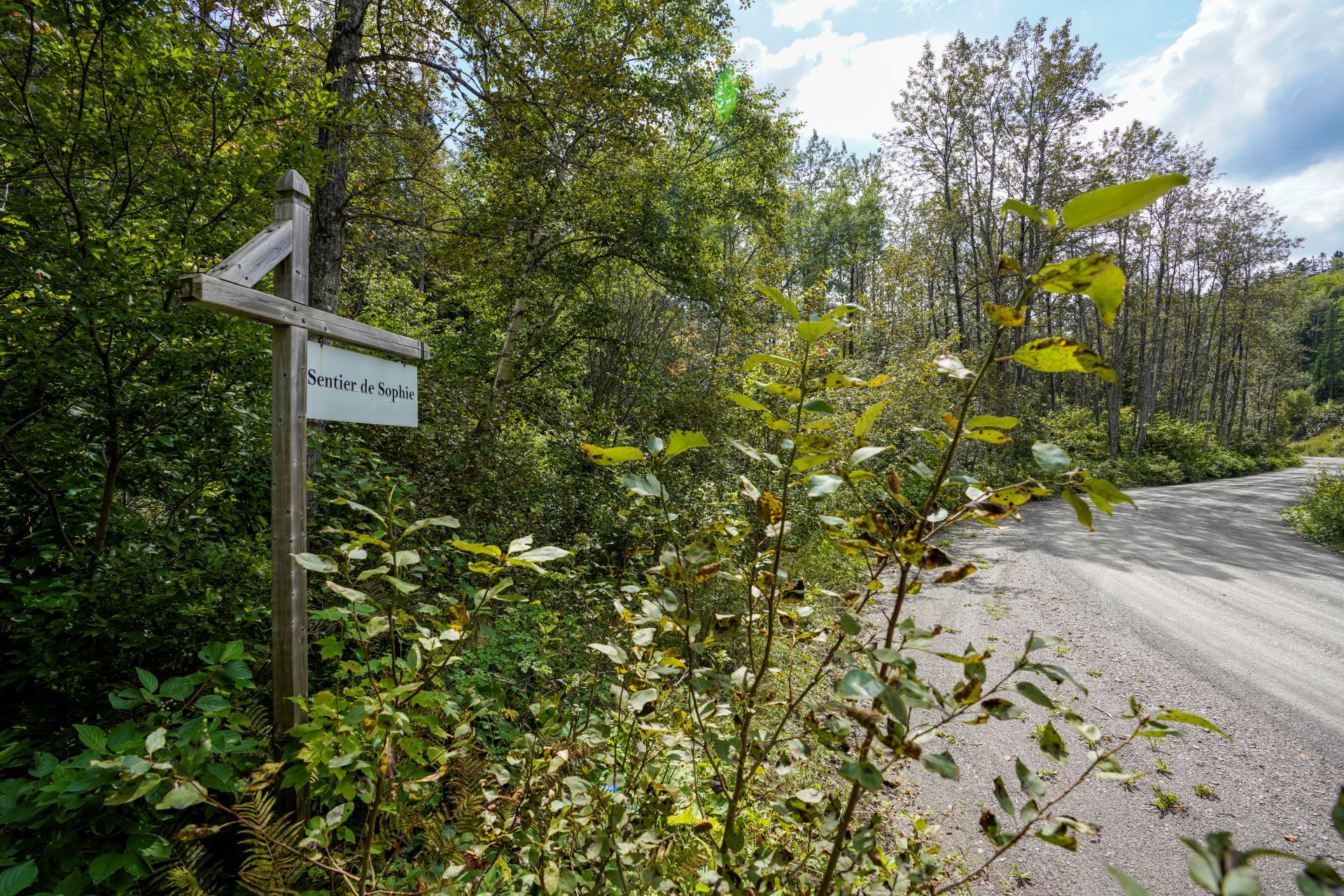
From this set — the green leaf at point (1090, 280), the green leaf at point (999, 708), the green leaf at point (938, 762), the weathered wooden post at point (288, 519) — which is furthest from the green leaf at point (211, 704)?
the green leaf at point (1090, 280)

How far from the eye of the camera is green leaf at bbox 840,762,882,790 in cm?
78

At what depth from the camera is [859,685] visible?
0.71 m

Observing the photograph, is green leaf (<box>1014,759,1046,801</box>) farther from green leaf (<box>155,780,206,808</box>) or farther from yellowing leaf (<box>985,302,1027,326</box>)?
green leaf (<box>155,780,206,808</box>)

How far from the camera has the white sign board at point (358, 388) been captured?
2014 millimetres

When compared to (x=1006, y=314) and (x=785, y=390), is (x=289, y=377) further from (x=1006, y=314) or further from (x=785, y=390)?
(x=1006, y=314)

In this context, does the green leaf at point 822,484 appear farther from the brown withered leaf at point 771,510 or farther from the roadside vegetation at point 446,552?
the brown withered leaf at point 771,510

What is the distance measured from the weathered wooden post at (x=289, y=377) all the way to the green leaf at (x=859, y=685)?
6.09 ft

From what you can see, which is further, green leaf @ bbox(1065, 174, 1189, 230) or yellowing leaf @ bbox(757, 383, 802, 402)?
yellowing leaf @ bbox(757, 383, 802, 402)

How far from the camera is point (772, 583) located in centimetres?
111

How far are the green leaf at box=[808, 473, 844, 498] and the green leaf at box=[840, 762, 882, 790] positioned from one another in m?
0.39

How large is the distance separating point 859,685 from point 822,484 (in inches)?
10.7

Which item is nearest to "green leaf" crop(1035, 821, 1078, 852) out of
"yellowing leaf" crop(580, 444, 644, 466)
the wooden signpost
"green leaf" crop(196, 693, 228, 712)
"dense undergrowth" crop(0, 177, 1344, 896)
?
"dense undergrowth" crop(0, 177, 1344, 896)

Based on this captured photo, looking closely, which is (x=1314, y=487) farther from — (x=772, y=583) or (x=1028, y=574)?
(x=772, y=583)

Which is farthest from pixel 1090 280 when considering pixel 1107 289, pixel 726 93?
pixel 726 93
